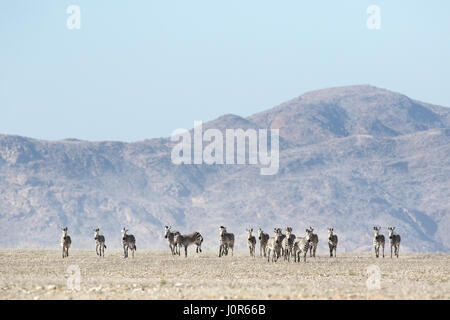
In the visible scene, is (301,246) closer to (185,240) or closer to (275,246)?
(275,246)

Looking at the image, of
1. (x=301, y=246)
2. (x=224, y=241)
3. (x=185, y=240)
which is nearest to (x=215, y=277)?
(x=301, y=246)

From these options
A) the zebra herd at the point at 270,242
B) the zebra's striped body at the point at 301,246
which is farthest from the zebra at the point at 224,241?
the zebra's striped body at the point at 301,246

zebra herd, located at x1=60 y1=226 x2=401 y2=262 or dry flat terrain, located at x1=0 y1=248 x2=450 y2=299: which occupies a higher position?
zebra herd, located at x1=60 y1=226 x2=401 y2=262

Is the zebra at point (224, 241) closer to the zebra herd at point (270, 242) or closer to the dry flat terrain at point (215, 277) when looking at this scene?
the zebra herd at point (270, 242)

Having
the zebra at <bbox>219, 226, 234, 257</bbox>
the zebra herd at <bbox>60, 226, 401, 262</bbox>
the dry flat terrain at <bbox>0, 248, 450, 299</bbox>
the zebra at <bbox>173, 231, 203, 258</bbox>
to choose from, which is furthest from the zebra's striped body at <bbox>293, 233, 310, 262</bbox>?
the zebra at <bbox>173, 231, 203, 258</bbox>

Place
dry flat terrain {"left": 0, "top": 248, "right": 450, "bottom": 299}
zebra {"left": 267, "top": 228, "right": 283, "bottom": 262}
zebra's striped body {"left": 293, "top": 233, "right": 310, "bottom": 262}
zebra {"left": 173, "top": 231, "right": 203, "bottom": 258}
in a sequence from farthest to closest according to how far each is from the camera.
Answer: zebra {"left": 173, "top": 231, "right": 203, "bottom": 258}
zebra {"left": 267, "top": 228, "right": 283, "bottom": 262}
zebra's striped body {"left": 293, "top": 233, "right": 310, "bottom": 262}
dry flat terrain {"left": 0, "top": 248, "right": 450, "bottom": 299}

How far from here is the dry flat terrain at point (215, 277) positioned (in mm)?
25578

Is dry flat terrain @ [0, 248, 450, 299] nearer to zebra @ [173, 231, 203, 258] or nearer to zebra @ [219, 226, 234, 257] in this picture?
zebra @ [173, 231, 203, 258]

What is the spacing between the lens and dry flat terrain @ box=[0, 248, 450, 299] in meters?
25.6

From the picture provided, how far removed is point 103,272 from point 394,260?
19445mm

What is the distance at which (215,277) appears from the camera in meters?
35.9

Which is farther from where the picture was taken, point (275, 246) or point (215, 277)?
point (275, 246)

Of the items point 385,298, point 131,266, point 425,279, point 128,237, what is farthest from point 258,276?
point 128,237
